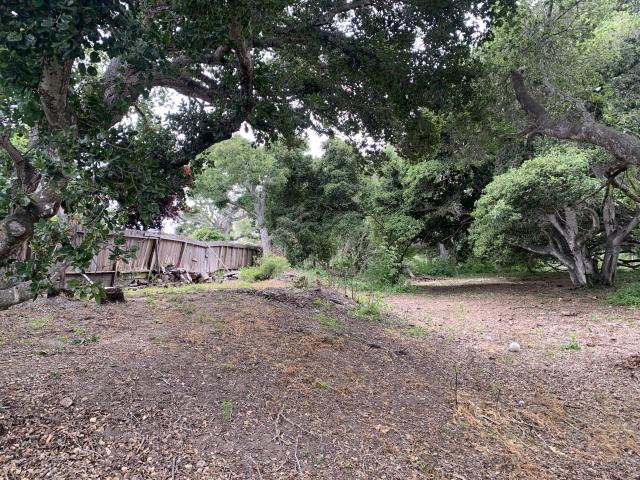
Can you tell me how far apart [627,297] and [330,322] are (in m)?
7.99

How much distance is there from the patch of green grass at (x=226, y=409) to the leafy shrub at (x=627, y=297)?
31.5ft

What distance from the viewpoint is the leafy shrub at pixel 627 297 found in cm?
925

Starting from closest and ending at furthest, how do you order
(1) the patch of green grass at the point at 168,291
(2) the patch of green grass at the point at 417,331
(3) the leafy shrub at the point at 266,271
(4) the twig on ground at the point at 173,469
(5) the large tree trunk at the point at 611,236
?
(4) the twig on ground at the point at 173,469 → (2) the patch of green grass at the point at 417,331 → (1) the patch of green grass at the point at 168,291 → (5) the large tree trunk at the point at 611,236 → (3) the leafy shrub at the point at 266,271

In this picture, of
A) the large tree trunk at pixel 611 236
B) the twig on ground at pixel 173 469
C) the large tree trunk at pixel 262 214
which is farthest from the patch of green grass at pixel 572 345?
the large tree trunk at pixel 262 214

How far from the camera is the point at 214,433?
2584 millimetres

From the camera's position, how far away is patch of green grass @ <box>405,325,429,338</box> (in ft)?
20.0

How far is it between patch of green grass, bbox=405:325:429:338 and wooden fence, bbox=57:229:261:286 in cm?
426

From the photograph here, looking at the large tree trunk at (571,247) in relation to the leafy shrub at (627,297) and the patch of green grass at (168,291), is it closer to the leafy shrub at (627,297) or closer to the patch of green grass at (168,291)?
the leafy shrub at (627,297)

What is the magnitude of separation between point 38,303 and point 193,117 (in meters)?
3.24

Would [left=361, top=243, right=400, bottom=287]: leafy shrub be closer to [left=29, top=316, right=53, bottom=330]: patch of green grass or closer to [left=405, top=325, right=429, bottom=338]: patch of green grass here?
[left=405, top=325, right=429, bottom=338]: patch of green grass

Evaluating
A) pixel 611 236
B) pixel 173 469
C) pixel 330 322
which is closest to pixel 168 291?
pixel 330 322

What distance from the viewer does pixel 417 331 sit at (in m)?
6.36

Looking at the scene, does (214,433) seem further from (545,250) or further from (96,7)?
(545,250)

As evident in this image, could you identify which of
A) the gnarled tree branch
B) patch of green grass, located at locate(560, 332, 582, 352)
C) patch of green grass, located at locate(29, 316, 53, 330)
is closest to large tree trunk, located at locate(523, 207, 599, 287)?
patch of green grass, located at locate(560, 332, 582, 352)
